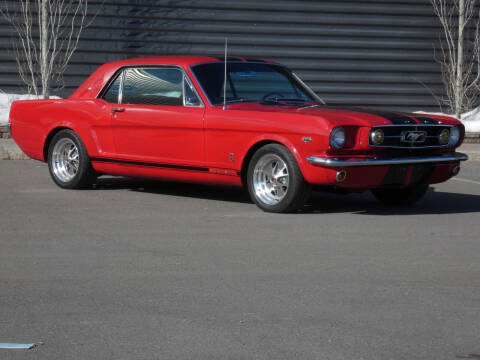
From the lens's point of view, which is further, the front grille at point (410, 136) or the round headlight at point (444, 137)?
the round headlight at point (444, 137)

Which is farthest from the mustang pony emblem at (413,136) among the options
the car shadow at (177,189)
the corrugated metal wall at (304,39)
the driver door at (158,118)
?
the corrugated metal wall at (304,39)

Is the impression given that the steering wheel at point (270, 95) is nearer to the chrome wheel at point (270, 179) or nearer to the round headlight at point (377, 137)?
the chrome wheel at point (270, 179)

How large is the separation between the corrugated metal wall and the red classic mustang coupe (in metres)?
6.27

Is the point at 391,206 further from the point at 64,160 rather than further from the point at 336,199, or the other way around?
the point at 64,160

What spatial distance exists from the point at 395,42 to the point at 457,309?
1346cm

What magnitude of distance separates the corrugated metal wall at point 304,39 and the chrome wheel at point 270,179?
8.63 m

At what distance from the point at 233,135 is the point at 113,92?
1781 millimetres

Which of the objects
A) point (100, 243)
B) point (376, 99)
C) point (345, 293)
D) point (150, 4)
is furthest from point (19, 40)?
point (345, 293)

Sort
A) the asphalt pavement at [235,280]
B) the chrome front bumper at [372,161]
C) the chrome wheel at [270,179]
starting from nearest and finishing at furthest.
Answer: the asphalt pavement at [235,280] < the chrome front bumper at [372,161] < the chrome wheel at [270,179]

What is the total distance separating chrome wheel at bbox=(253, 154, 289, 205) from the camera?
8516 millimetres

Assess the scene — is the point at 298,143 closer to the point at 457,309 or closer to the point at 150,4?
the point at 457,309

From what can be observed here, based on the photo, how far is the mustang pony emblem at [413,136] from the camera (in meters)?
8.52

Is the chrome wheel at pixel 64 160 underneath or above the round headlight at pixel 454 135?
underneath

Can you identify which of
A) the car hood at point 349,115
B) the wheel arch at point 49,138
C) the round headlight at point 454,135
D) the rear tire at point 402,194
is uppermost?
the car hood at point 349,115
